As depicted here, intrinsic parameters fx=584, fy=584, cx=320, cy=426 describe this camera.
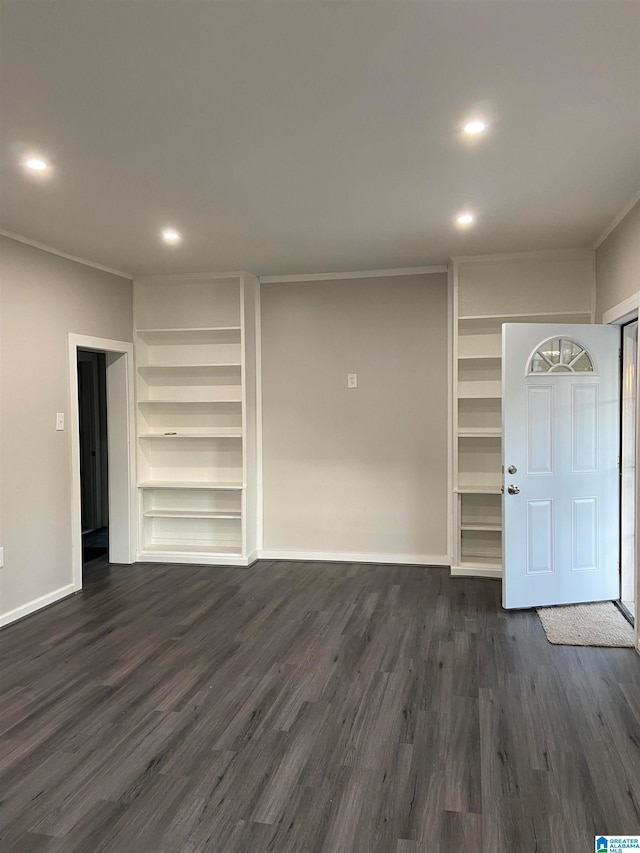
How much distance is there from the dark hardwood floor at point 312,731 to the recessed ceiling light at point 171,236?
2.64m

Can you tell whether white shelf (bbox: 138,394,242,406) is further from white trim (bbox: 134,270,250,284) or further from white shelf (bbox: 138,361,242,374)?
white trim (bbox: 134,270,250,284)

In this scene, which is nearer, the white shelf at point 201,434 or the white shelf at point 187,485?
the white shelf at point 187,485

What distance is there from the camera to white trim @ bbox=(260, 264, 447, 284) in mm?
5121

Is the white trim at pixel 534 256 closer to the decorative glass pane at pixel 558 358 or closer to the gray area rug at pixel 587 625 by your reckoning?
the decorative glass pane at pixel 558 358

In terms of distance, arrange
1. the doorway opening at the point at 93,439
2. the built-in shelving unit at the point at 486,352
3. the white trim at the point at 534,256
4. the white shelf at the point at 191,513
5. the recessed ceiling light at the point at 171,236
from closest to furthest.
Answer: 1. the recessed ceiling light at the point at 171,236
2. the white trim at the point at 534,256
3. the built-in shelving unit at the point at 486,352
4. the white shelf at the point at 191,513
5. the doorway opening at the point at 93,439

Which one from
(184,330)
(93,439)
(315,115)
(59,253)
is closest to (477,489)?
(184,330)

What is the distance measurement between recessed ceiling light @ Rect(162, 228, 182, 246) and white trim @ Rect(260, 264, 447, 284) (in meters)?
1.28

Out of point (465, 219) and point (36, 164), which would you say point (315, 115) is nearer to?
point (36, 164)

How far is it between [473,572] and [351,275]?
2.80 meters

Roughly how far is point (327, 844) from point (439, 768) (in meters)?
0.59

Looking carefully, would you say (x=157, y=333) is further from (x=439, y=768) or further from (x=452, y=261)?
(x=439, y=768)

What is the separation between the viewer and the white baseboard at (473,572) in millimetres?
4809

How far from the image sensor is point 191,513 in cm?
541

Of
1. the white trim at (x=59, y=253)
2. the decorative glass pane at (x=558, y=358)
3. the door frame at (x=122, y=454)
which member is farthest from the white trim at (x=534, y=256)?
the door frame at (x=122, y=454)
